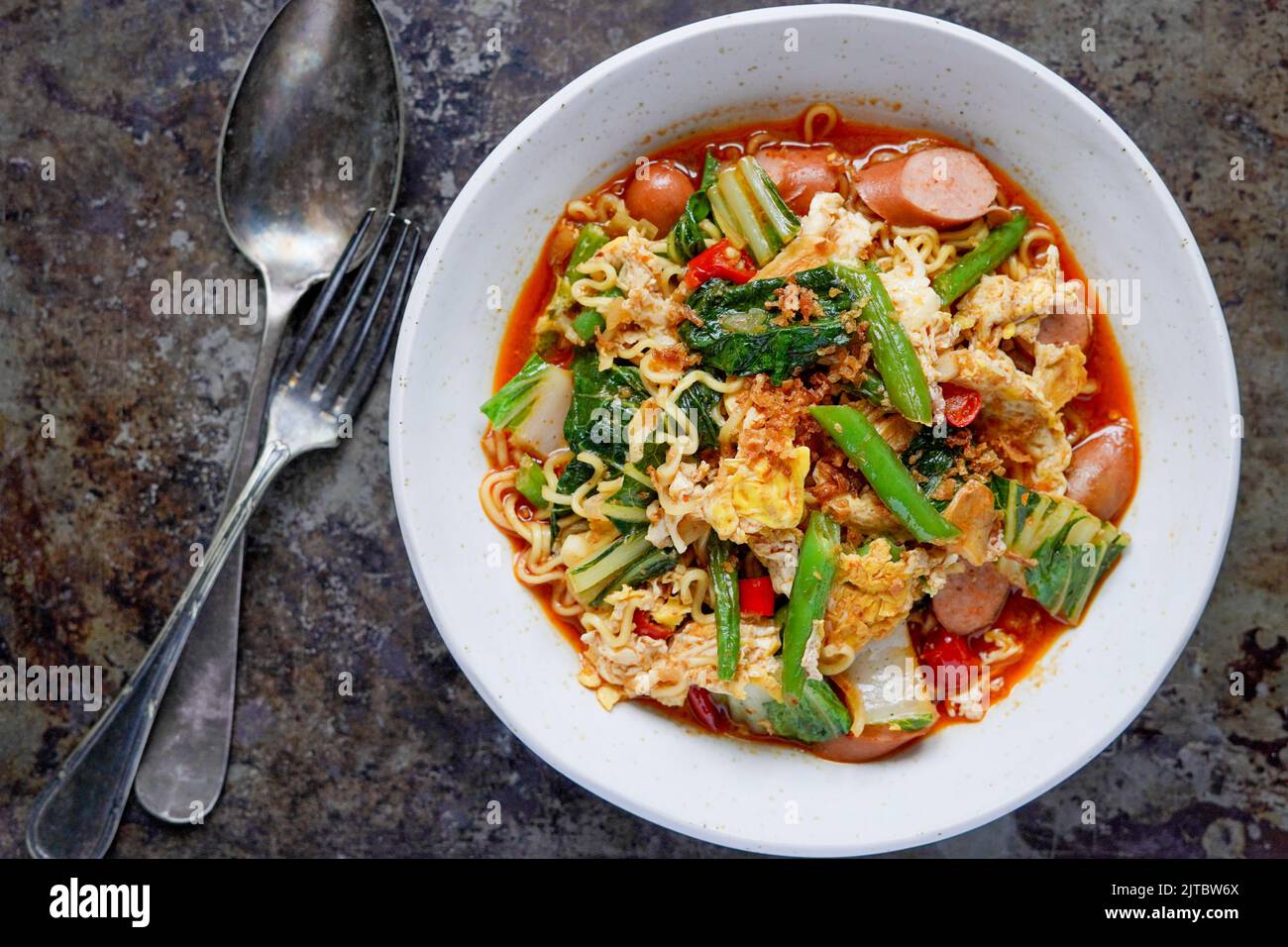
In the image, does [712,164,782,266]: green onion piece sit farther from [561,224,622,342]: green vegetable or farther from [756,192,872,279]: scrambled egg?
[561,224,622,342]: green vegetable

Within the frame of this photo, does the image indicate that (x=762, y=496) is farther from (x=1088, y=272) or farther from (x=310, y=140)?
(x=310, y=140)

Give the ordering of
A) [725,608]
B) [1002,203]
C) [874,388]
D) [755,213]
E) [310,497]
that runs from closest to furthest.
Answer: [874,388] → [725,608] → [755,213] → [1002,203] → [310,497]

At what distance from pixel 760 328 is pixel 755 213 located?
1.53ft

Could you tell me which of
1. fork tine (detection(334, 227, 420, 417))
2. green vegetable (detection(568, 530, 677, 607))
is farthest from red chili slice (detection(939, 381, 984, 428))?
fork tine (detection(334, 227, 420, 417))

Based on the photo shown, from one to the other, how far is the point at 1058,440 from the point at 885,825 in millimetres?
1443

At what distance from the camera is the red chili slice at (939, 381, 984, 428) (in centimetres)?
336

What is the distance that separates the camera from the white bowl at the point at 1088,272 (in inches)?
132

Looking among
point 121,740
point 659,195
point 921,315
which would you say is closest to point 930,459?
point 921,315

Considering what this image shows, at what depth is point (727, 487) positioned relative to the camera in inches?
→ 125

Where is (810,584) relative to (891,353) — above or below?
below

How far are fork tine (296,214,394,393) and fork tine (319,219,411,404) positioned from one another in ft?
0.17

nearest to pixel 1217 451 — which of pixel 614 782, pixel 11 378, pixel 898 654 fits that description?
pixel 898 654

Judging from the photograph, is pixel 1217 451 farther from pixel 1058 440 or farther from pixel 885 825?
pixel 885 825

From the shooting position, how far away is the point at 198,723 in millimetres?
4008
